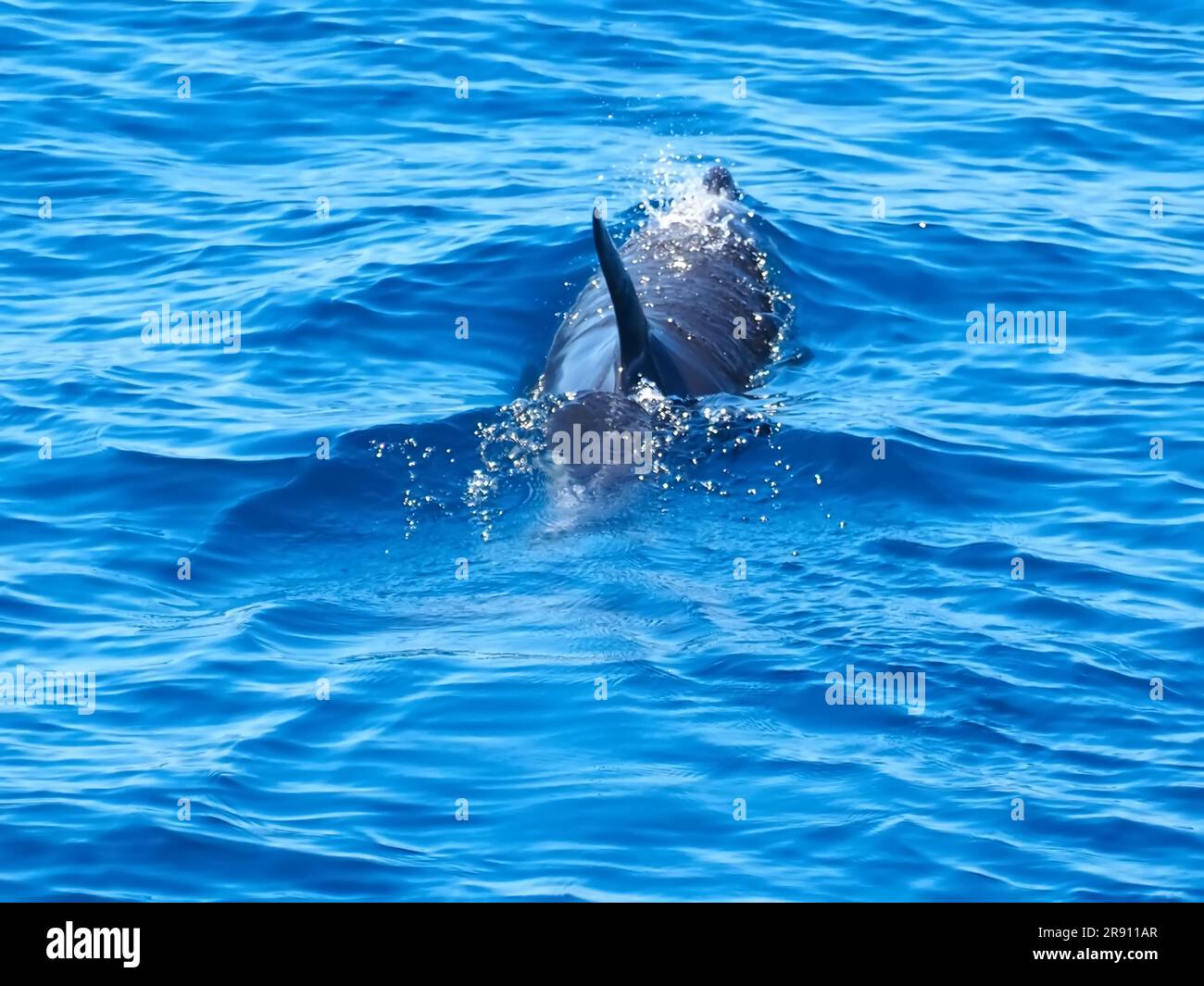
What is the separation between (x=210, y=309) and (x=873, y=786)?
8245 millimetres

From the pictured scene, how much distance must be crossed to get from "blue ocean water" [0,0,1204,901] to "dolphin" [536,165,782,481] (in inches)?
13.2

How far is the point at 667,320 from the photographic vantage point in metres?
14.2

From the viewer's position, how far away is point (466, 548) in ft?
37.1
